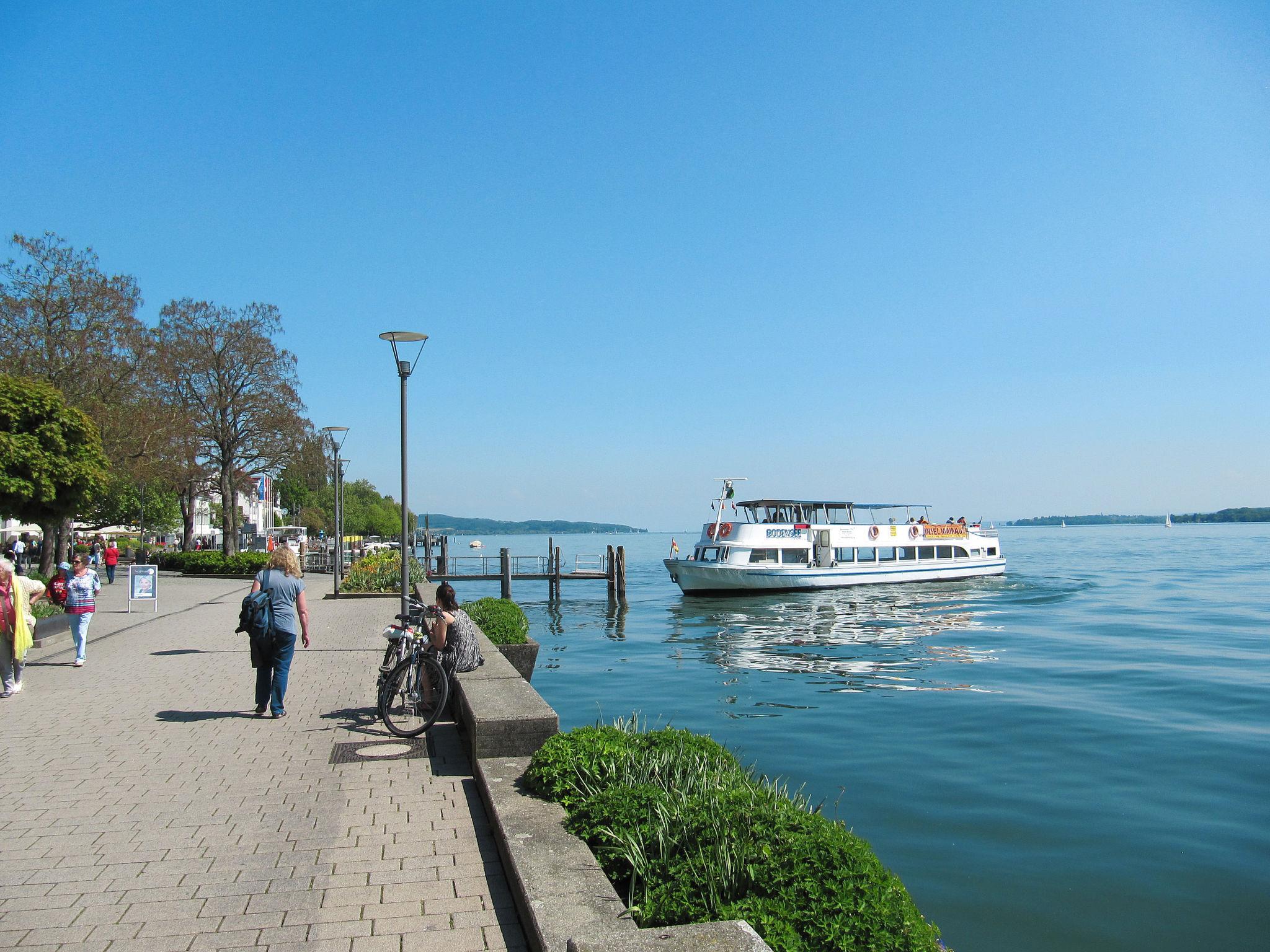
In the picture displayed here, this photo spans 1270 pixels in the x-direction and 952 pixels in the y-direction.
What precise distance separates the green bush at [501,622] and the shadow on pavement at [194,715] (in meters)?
3.48

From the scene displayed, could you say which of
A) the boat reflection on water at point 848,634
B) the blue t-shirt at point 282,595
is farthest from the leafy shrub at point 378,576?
the blue t-shirt at point 282,595

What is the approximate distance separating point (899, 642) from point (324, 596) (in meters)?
16.0

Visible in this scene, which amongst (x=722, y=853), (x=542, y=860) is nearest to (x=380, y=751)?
(x=542, y=860)

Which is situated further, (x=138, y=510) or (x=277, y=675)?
(x=138, y=510)

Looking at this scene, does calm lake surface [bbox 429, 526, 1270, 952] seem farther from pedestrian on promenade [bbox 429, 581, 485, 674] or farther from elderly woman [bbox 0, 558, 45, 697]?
elderly woman [bbox 0, 558, 45, 697]

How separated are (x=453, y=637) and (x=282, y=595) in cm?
180

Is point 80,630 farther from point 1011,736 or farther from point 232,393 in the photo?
point 232,393

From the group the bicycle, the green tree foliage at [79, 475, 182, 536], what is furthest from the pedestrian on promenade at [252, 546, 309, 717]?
the green tree foliage at [79, 475, 182, 536]

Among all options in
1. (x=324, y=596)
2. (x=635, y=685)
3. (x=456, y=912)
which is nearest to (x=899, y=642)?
(x=635, y=685)

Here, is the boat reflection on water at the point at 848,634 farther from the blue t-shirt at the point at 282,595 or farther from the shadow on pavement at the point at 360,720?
the blue t-shirt at the point at 282,595

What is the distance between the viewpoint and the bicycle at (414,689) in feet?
28.0

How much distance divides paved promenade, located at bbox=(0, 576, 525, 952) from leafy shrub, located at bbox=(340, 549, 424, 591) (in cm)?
1619

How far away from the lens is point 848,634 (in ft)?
86.1

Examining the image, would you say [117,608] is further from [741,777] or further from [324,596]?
[741,777]
